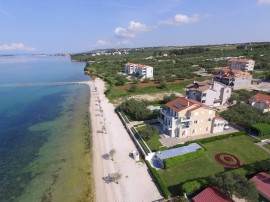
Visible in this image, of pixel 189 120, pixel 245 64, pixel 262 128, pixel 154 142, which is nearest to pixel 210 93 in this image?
pixel 262 128

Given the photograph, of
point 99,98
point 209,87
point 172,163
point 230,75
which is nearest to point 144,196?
point 172,163

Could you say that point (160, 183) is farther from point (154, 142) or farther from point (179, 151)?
point (154, 142)

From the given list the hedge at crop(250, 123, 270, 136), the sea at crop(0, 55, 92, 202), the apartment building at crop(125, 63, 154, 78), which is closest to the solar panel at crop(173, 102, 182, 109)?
the hedge at crop(250, 123, 270, 136)

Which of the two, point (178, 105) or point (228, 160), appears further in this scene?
point (178, 105)

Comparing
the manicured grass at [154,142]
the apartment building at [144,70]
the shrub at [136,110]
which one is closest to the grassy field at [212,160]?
the manicured grass at [154,142]

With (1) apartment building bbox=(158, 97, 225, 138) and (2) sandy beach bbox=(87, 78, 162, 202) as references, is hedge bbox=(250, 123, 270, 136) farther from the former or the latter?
(2) sandy beach bbox=(87, 78, 162, 202)

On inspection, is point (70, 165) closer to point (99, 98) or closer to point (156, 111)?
point (156, 111)
